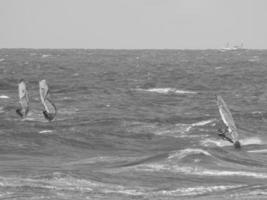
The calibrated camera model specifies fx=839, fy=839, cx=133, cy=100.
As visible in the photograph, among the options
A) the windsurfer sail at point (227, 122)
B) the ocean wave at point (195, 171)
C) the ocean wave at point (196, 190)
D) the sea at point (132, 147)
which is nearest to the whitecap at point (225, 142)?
the sea at point (132, 147)

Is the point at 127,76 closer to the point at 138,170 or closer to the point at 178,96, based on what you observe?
the point at 178,96

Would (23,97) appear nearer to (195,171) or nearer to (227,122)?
(227,122)

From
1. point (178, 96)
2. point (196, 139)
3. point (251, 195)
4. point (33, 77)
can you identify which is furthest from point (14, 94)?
point (251, 195)

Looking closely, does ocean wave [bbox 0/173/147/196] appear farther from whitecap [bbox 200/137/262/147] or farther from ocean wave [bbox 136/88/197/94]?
ocean wave [bbox 136/88/197/94]

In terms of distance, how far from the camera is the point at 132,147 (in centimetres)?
2552

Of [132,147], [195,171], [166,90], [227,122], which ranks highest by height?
[166,90]

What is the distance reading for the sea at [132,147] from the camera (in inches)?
665

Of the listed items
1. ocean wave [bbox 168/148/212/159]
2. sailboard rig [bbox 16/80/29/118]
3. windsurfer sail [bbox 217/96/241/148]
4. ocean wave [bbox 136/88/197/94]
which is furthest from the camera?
ocean wave [bbox 136/88/197/94]

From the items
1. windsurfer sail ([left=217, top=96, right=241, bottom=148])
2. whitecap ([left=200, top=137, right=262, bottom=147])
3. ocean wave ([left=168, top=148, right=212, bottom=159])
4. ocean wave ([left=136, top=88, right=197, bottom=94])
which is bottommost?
ocean wave ([left=168, top=148, right=212, bottom=159])

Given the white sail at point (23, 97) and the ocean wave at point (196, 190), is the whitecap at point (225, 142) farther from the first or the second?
the ocean wave at point (196, 190)

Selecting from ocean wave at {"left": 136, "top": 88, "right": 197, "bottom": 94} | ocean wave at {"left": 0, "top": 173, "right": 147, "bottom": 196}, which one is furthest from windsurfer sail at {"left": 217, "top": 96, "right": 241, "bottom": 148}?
ocean wave at {"left": 136, "top": 88, "right": 197, "bottom": 94}

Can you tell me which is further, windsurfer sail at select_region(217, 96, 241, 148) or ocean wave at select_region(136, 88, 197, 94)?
ocean wave at select_region(136, 88, 197, 94)

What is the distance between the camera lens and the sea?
16891 mm

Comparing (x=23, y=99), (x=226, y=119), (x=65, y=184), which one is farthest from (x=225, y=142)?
(x=65, y=184)
